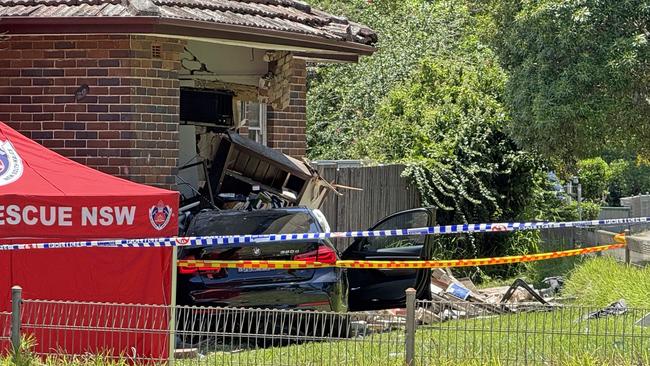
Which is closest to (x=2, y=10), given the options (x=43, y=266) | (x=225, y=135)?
(x=225, y=135)

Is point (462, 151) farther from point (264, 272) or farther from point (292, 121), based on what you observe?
point (264, 272)

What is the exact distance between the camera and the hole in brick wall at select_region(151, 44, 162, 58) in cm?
1209

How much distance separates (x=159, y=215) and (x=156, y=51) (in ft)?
10.7

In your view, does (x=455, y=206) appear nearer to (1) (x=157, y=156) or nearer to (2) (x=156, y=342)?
(1) (x=157, y=156)

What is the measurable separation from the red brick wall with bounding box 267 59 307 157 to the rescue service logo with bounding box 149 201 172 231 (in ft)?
19.4

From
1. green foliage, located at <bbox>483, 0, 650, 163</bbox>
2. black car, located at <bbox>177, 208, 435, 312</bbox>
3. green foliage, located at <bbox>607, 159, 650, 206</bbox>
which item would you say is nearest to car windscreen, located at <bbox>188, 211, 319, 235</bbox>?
black car, located at <bbox>177, 208, 435, 312</bbox>

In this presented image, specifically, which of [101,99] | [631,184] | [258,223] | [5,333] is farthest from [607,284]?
[631,184]

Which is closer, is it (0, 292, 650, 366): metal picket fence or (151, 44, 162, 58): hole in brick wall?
(0, 292, 650, 366): metal picket fence

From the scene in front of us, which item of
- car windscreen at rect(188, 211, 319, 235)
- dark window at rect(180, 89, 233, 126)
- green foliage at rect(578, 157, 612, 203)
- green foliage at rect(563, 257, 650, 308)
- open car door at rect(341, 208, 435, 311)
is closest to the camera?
car windscreen at rect(188, 211, 319, 235)

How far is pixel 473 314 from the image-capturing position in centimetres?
805

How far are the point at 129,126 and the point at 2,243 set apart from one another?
3.32m

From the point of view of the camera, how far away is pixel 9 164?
9.36 meters

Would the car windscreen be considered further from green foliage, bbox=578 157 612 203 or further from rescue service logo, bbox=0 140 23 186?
green foliage, bbox=578 157 612 203

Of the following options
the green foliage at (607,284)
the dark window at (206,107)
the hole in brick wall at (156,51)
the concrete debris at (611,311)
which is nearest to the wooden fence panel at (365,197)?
the dark window at (206,107)
